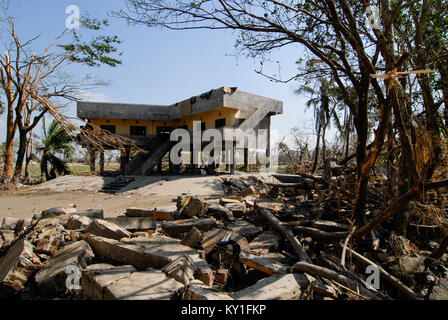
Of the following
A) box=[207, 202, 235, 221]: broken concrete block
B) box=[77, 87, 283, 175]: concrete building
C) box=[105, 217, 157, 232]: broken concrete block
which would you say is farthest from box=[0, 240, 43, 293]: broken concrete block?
box=[77, 87, 283, 175]: concrete building

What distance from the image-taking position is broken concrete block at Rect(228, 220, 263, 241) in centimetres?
489

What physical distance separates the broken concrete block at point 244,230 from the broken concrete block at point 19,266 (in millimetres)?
2909

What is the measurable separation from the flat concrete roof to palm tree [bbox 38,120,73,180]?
87.1 inches

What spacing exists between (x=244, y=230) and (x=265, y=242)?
0.66 meters

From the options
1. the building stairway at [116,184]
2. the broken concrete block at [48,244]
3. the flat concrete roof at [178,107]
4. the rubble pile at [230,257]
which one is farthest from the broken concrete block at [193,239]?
the flat concrete roof at [178,107]

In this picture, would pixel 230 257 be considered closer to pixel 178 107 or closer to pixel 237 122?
pixel 237 122

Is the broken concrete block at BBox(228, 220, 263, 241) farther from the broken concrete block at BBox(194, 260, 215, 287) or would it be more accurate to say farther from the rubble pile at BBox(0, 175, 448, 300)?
the broken concrete block at BBox(194, 260, 215, 287)

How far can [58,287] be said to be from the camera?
326cm

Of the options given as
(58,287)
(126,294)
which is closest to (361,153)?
(126,294)

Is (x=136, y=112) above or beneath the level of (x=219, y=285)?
above

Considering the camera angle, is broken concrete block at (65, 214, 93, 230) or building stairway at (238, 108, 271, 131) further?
building stairway at (238, 108, 271, 131)

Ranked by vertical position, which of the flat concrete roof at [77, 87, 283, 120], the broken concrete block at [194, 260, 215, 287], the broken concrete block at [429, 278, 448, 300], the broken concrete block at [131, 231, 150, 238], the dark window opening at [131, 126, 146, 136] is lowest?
the broken concrete block at [429, 278, 448, 300]
